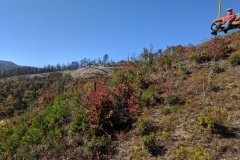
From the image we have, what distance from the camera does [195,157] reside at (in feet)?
36.6

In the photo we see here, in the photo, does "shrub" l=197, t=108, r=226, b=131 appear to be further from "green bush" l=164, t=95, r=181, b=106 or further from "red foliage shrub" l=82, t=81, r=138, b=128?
"red foliage shrub" l=82, t=81, r=138, b=128

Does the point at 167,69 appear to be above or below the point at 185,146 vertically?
above

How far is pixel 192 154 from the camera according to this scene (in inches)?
454

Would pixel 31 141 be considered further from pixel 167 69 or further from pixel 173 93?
pixel 167 69

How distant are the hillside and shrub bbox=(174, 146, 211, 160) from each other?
0.04 m

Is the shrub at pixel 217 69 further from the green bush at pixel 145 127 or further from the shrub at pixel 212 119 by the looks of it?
the green bush at pixel 145 127

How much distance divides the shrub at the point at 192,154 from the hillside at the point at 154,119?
0.04m

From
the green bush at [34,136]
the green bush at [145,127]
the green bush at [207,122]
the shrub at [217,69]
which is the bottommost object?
the green bush at [34,136]

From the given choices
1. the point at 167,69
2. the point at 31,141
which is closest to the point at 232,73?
the point at 167,69

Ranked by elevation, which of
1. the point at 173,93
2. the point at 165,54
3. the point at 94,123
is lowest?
the point at 94,123

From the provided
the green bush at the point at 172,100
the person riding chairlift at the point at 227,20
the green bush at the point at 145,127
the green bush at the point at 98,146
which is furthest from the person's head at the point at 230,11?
the green bush at the point at 98,146

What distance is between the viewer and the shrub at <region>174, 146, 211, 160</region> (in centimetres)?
1111

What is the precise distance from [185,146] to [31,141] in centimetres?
918

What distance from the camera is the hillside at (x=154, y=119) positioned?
1272 cm
